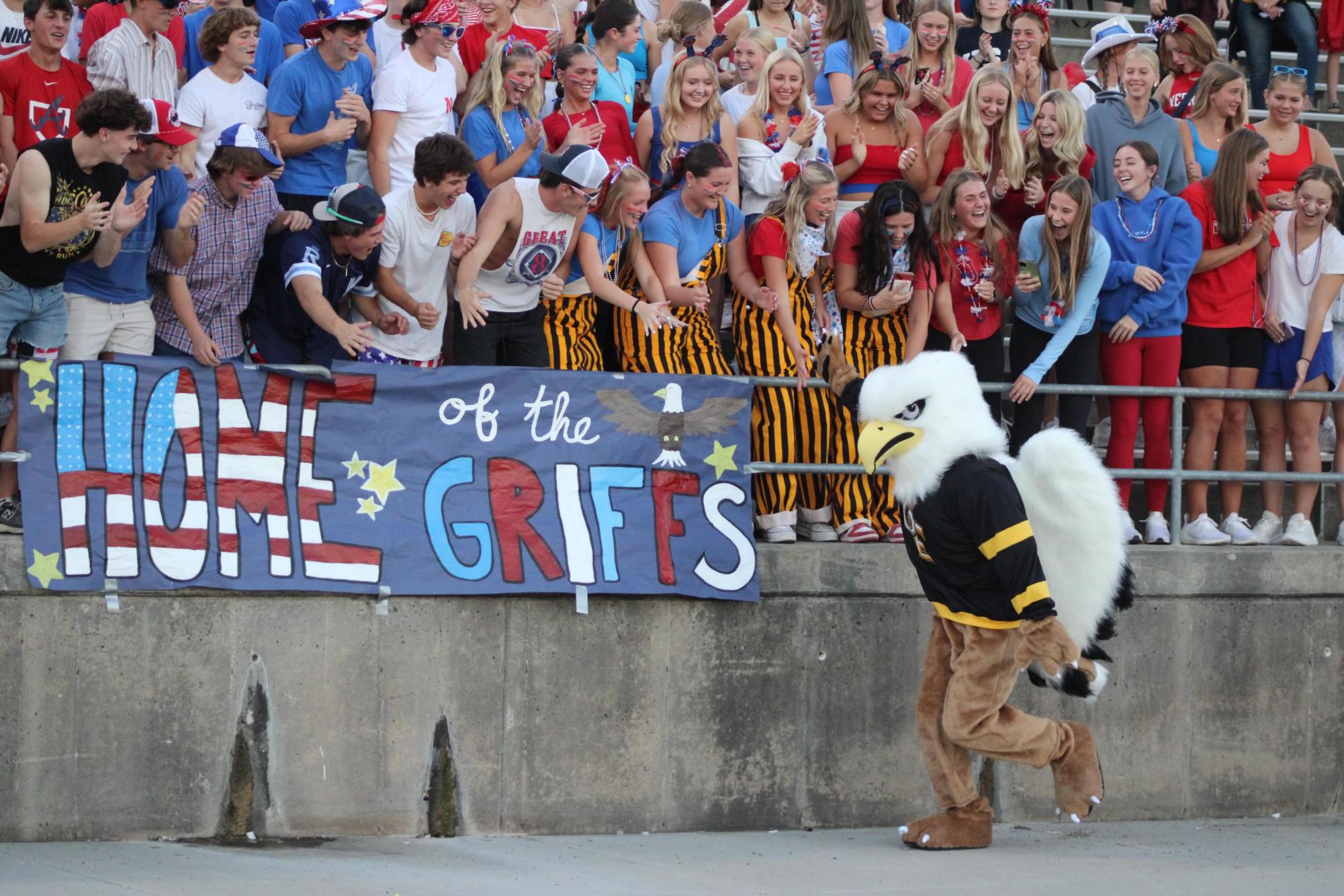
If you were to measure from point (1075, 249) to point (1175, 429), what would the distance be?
40.9 inches

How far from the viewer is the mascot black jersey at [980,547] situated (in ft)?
22.4

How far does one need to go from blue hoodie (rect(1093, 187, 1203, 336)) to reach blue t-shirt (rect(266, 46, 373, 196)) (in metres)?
3.98

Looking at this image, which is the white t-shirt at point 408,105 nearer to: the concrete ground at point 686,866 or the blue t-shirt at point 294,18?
the blue t-shirt at point 294,18

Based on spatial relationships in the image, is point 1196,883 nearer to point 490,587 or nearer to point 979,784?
point 979,784

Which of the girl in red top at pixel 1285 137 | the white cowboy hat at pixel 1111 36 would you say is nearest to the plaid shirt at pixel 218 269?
the white cowboy hat at pixel 1111 36

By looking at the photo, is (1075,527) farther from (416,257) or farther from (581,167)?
(416,257)

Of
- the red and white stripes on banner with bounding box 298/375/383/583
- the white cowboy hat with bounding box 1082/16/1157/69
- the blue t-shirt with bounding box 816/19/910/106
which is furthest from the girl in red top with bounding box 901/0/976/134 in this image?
the red and white stripes on banner with bounding box 298/375/383/583

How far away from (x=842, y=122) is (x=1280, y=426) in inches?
113

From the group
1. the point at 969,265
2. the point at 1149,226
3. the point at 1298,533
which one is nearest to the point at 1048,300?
the point at 969,265

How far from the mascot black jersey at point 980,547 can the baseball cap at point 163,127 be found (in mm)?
3496

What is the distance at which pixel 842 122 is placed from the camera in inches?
366

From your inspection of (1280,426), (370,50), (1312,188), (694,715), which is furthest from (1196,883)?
(370,50)

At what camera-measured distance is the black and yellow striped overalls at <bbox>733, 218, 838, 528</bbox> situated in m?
8.30

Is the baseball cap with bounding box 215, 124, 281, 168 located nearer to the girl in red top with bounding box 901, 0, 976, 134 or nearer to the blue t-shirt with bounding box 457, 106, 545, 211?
the blue t-shirt with bounding box 457, 106, 545, 211
